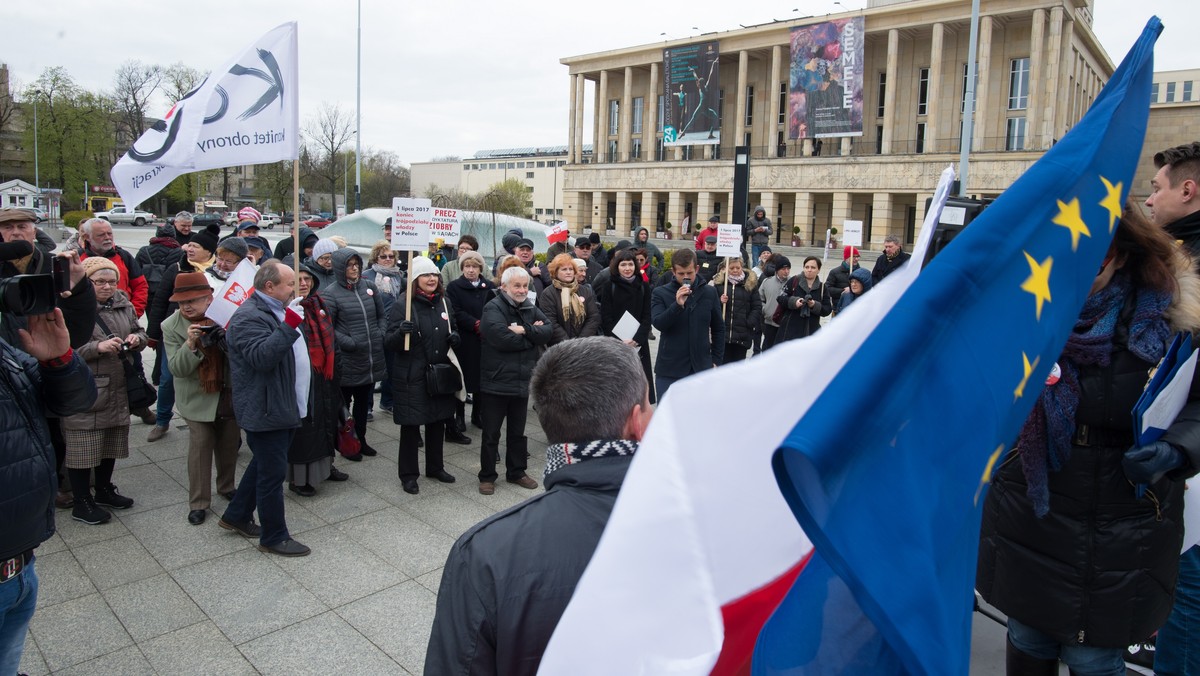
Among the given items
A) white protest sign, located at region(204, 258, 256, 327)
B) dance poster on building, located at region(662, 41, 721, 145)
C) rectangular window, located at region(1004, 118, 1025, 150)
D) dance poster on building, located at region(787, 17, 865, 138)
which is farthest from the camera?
dance poster on building, located at region(662, 41, 721, 145)

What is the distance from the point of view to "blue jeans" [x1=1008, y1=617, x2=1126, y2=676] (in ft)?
8.59

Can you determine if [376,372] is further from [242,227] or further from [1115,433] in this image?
[1115,433]

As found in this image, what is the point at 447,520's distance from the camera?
5.82m

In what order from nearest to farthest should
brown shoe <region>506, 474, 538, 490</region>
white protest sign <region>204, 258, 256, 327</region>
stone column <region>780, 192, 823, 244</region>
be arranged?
white protest sign <region>204, 258, 256, 327</region> → brown shoe <region>506, 474, 538, 490</region> → stone column <region>780, 192, 823, 244</region>

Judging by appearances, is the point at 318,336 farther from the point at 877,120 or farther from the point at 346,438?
the point at 877,120

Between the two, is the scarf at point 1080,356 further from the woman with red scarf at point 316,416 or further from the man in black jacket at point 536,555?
the woman with red scarf at point 316,416

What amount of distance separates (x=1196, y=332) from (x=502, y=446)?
6.16 metres

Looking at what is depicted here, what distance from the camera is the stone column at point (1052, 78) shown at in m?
45.6

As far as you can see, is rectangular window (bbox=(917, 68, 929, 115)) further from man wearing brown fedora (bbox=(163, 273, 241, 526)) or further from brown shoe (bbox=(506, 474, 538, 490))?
man wearing brown fedora (bbox=(163, 273, 241, 526))

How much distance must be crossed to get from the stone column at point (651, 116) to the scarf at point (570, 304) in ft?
196

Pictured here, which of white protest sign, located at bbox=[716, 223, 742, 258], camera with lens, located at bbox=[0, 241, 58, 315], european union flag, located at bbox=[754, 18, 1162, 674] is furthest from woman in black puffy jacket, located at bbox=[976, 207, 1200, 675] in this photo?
white protest sign, located at bbox=[716, 223, 742, 258]

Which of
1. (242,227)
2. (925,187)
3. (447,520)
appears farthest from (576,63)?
(447,520)

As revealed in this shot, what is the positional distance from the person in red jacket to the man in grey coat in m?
3.03

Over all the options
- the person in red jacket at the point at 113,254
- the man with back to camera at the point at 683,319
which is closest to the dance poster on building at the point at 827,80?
the man with back to camera at the point at 683,319
